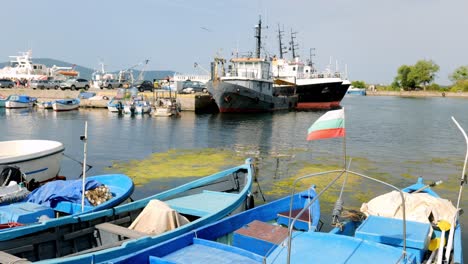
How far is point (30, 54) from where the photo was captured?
322 feet

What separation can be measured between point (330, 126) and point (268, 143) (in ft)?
86.7

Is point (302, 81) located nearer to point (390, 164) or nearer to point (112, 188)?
point (390, 164)

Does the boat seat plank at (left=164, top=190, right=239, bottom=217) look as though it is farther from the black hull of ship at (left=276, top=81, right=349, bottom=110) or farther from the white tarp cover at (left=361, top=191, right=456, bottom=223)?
the black hull of ship at (left=276, top=81, right=349, bottom=110)

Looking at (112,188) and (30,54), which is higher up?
(30,54)

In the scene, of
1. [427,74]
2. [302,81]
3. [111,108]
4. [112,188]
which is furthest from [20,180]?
[427,74]

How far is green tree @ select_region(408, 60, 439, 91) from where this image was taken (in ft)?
531

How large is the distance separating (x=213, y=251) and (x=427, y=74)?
174550 millimetres

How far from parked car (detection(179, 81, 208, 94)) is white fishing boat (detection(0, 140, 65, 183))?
55964 mm

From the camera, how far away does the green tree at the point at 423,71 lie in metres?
162

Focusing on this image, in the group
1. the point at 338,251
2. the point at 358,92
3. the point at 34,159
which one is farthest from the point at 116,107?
the point at 358,92

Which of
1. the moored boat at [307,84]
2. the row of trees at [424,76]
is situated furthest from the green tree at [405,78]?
the moored boat at [307,84]

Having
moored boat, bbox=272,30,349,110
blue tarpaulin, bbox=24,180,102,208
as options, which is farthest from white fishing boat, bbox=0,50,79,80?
blue tarpaulin, bbox=24,180,102,208

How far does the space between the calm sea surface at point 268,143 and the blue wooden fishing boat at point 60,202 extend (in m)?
4.60

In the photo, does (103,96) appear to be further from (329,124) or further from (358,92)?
(358,92)
